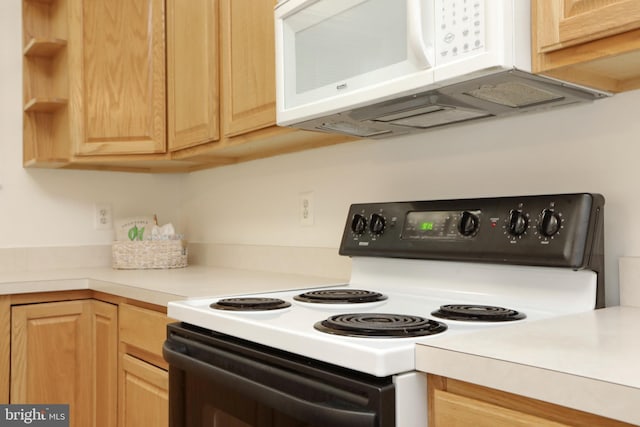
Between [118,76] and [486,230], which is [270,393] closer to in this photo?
[486,230]

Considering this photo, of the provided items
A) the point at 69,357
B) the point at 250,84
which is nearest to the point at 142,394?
the point at 69,357

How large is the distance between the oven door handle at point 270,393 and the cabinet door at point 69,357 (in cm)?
74

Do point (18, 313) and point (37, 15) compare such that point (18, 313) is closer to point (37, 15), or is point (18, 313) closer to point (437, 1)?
point (37, 15)

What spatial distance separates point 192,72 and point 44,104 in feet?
2.26

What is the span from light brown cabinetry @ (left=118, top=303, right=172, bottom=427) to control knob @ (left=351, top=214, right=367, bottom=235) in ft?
1.76

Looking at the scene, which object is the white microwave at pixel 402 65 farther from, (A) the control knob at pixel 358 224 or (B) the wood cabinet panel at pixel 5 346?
(B) the wood cabinet panel at pixel 5 346

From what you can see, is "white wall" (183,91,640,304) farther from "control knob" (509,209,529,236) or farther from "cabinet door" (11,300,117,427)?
"cabinet door" (11,300,117,427)

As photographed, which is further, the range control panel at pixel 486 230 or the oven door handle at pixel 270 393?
the range control panel at pixel 486 230

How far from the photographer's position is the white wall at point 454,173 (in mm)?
1169

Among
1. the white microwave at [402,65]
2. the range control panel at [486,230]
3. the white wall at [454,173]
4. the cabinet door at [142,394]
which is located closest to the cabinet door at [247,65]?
the white microwave at [402,65]

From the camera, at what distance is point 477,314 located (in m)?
1.01

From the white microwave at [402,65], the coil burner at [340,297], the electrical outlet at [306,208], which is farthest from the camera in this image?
the electrical outlet at [306,208]

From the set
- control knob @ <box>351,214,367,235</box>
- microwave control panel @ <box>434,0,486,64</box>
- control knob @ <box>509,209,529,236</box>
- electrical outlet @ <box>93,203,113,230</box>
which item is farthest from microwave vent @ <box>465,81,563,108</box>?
electrical outlet @ <box>93,203,113,230</box>

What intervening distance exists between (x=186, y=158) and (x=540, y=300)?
1.46 m
